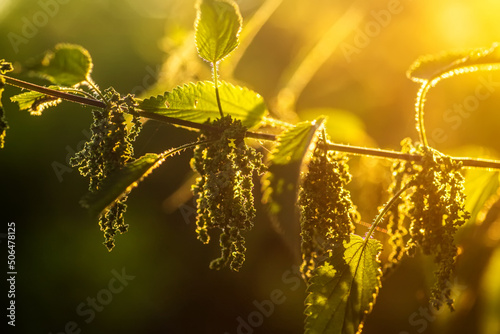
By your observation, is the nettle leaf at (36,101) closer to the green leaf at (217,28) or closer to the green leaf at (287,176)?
the green leaf at (217,28)

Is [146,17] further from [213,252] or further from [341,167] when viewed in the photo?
[341,167]

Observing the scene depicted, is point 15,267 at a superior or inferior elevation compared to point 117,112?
inferior

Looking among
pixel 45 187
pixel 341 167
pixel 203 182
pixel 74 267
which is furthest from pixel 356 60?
pixel 45 187

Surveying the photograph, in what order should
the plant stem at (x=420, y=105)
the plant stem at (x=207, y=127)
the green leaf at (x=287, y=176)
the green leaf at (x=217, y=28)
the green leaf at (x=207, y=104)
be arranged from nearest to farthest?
the green leaf at (x=287, y=176) → the green leaf at (x=217, y=28) → the plant stem at (x=207, y=127) → the green leaf at (x=207, y=104) → the plant stem at (x=420, y=105)

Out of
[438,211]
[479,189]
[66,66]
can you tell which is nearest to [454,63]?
[438,211]

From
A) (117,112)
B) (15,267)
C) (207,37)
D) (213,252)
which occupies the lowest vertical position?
(15,267)

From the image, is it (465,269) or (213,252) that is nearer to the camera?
(465,269)

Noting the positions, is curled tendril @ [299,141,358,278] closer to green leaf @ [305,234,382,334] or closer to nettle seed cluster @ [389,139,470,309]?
green leaf @ [305,234,382,334]

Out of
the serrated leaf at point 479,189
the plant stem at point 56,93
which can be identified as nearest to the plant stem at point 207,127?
the plant stem at point 56,93
